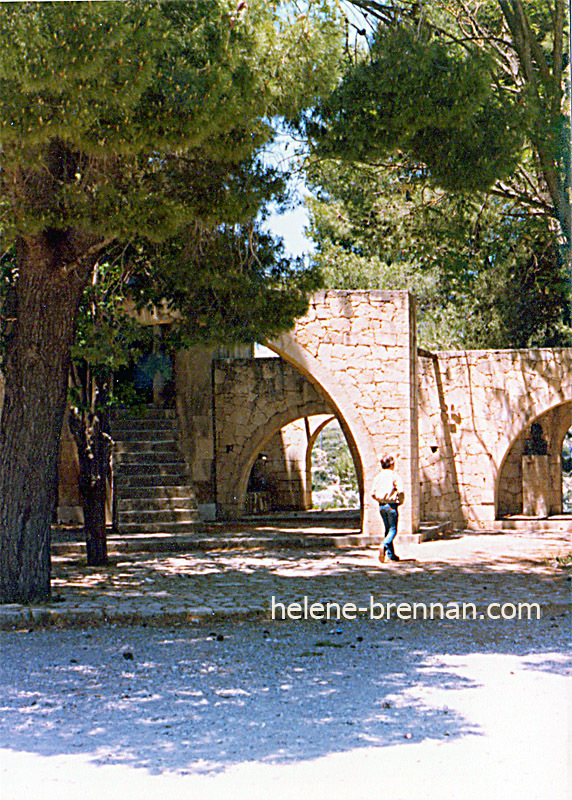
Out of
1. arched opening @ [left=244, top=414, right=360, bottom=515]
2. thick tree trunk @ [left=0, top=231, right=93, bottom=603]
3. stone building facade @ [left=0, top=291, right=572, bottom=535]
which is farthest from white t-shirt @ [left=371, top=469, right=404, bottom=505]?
arched opening @ [left=244, top=414, right=360, bottom=515]

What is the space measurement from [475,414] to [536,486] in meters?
3.21

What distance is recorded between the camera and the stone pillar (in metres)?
18.0

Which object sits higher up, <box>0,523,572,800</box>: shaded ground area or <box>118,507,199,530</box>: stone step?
<box>118,507,199,530</box>: stone step

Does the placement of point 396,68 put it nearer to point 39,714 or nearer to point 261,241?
point 261,241

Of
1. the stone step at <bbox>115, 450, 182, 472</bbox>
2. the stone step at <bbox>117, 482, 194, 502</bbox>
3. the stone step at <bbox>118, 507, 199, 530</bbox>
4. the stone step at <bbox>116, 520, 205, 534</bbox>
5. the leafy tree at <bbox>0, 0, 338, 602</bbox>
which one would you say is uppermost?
the leafy tree at <bbox>0, 0, 338, 602</bbox>

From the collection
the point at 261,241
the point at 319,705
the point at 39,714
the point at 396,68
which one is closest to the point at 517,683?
the point at 319,705

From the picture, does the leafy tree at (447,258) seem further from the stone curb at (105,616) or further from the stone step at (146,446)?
the stone curb at (105,616)

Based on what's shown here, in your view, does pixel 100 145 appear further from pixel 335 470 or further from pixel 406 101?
pixel 335 470

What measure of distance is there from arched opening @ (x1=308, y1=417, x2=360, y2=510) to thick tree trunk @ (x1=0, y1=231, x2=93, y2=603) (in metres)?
14.5

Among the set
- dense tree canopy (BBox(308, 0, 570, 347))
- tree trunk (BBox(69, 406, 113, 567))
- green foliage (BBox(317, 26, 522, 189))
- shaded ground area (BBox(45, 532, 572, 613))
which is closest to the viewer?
green foliage (BBox(317, 26, 522, 189))

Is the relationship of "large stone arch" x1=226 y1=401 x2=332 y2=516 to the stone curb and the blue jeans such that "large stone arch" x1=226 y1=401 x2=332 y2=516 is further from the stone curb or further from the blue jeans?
the stone curb

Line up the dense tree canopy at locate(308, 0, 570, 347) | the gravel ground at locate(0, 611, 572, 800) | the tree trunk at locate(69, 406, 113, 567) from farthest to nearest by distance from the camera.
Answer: the tree trunk at locate(69, 406, 113, 567), the dense tree canopy at locate(308, 0, 570, 347), the gravel ground at locate(0, 611, 572, 800)

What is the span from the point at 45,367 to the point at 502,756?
4542 millimetres

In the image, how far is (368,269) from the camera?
1905cm
